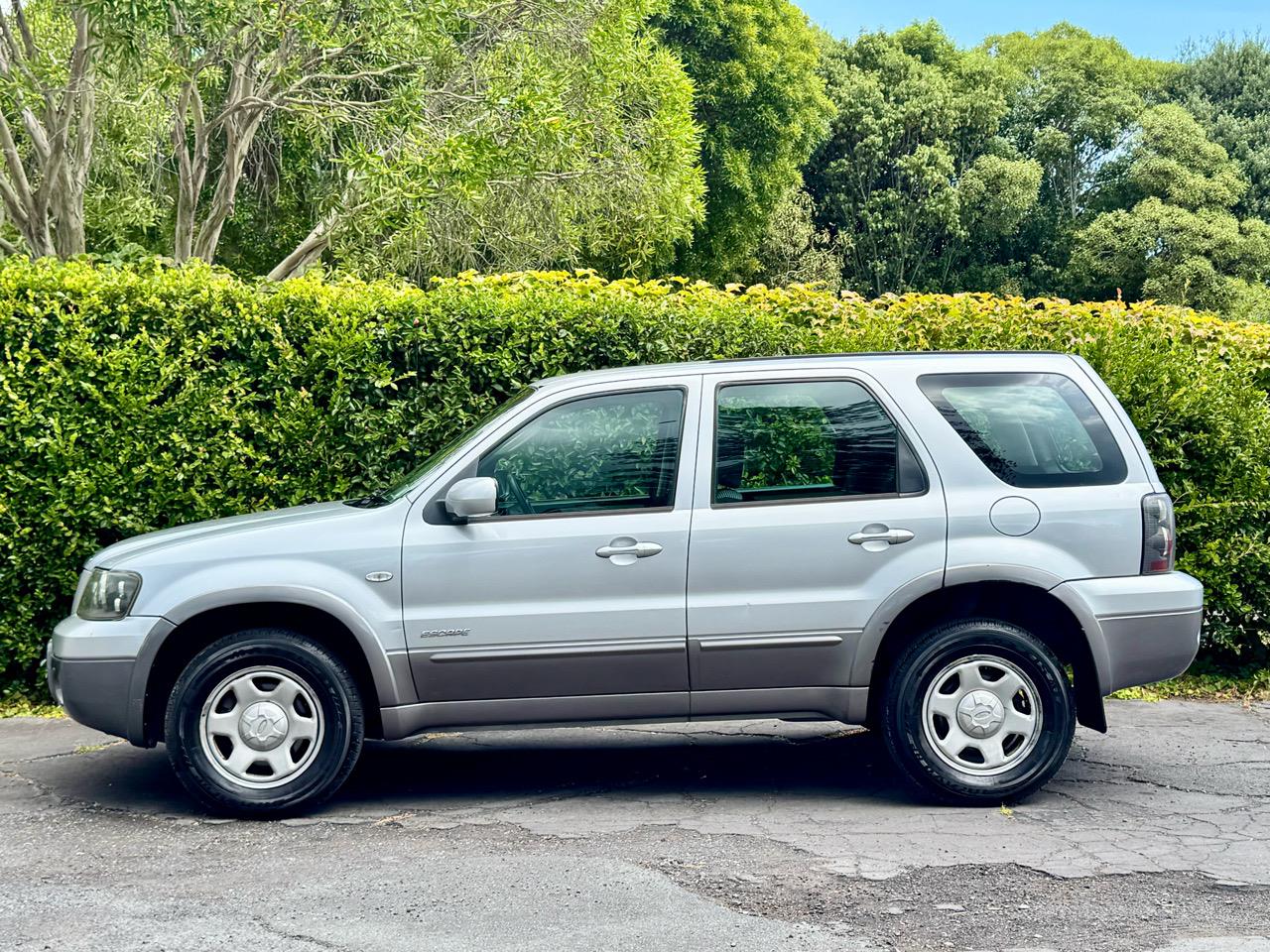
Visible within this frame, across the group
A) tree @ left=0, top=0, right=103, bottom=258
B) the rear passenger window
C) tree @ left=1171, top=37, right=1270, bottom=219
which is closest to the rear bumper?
the rear passenger window

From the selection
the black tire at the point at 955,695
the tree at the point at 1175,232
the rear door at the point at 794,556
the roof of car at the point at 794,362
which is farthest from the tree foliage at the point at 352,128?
the tree at the point at 1175,232

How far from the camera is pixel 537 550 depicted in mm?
6098

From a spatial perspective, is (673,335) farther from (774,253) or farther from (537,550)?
(774,253)

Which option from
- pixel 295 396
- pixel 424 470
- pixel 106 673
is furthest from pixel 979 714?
pixel 295 396

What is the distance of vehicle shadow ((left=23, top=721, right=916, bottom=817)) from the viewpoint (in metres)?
6.55

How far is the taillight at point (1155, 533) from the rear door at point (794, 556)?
88 centimetres

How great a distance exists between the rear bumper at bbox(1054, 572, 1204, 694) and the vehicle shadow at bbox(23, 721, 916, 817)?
3.50 ft

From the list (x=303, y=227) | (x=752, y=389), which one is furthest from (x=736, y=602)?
(x=303, y=227)

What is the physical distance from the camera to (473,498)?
5.96 metres

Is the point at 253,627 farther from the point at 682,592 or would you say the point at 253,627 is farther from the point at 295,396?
the point at 295,396

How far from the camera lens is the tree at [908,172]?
4747 centimetres

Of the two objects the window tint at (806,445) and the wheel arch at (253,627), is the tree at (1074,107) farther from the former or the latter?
the wheel arch at (253,627)

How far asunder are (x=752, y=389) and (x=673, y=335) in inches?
105

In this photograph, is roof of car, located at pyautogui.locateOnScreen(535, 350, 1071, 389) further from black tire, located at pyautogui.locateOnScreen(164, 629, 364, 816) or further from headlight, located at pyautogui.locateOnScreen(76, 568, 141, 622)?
headlight, located at pyautogui.locateOnScreen(76, 568, 141, 622)
